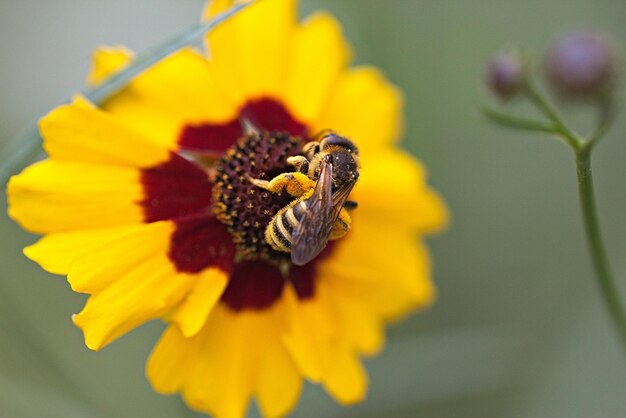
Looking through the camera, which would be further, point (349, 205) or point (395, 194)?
point (395, 194)

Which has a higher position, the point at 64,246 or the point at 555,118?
the point at 555,118

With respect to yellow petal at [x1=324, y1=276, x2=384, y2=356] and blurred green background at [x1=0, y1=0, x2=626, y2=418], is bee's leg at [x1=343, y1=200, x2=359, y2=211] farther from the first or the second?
blurred green background at [x1=0, y1=0, x2=626, y2=418]

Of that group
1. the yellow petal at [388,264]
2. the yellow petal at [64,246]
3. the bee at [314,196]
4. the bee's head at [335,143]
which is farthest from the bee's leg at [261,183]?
the yellow petal at [388,264]

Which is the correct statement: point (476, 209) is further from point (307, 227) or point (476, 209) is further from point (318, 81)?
point (307, 227)

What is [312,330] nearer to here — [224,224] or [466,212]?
[224,224]

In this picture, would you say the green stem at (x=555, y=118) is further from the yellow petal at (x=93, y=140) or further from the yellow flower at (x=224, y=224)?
the yellow petal at (x=93, y=140)

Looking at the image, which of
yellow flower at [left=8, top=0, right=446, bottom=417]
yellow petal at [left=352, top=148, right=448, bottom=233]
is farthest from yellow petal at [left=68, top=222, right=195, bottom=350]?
yellow petal at [left=352, top=148, right=448, bottom=233]

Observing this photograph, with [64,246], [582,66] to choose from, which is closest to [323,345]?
[64,246]

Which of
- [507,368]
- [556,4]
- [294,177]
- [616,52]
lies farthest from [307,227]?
[556,4]
